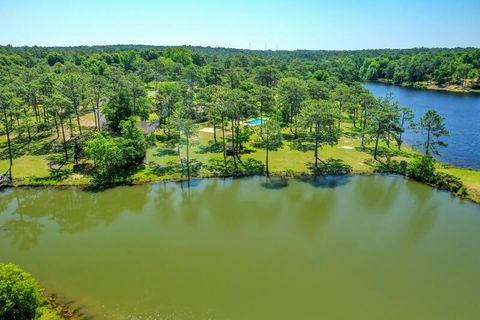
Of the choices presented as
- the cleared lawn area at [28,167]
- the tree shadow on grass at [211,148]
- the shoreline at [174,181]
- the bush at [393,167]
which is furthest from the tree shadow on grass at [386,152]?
the cleared lawn area at [28,167]

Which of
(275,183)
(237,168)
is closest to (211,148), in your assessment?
(237,168)

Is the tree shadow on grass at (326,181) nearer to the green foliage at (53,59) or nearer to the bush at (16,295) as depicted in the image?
the bush at (16,295)

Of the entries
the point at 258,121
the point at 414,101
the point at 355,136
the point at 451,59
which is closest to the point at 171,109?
the point at 258,121

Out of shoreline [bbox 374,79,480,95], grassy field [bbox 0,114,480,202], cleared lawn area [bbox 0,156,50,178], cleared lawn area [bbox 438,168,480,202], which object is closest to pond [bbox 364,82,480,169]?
shoreline [bbox 374,79,480,95]

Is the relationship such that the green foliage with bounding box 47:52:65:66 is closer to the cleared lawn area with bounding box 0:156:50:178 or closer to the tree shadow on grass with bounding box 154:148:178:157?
the cleared lawn area with bounding box 0:156:50:178

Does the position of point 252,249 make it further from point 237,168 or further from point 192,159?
point 192,159

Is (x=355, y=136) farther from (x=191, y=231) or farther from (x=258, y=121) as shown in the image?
(x=191, y=231)
